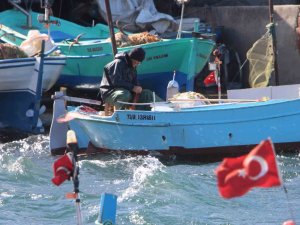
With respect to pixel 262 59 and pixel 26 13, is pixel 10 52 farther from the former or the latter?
pixel 262 59

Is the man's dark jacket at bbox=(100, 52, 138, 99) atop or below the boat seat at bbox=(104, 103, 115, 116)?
atop

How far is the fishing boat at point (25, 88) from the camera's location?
1582cm

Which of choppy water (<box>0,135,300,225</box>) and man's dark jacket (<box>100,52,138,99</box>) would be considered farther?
man's dark jacket (<box>100,52,138,99</box>)

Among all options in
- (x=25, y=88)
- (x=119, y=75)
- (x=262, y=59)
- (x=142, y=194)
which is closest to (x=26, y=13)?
(x=25, y=88)

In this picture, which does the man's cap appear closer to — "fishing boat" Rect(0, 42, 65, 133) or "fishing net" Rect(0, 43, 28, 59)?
"fishing boat" Rect(0, 42, 65, 133)

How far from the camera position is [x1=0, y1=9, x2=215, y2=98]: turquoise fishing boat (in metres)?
17.2

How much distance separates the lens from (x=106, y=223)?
22.5ft

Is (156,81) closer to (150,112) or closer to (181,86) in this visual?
(181,86)

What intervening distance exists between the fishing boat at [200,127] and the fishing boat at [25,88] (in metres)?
2.61

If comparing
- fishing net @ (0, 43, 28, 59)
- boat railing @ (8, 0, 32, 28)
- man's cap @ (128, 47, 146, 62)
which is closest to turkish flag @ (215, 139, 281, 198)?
man's cap @ (128, 47, 146, 62)

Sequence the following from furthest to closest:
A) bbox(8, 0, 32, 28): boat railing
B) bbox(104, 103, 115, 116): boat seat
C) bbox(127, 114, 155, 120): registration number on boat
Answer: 1. bbox(8, 0, 32, 28): boat railing
2. bbox(104, 103, 115, 116): boat seat
3. bbox(127, 114, 155, 120): registration number on boat

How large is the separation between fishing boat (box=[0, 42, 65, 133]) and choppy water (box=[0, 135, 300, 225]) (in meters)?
2.46

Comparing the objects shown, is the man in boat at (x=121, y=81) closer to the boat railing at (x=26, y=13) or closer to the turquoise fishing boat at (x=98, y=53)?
the turquoise fishing boat at (x=98, y=53)

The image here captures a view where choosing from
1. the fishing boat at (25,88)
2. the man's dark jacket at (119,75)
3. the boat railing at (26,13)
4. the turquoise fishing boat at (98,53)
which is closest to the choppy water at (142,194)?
the man's dark jacket at (119,75)
